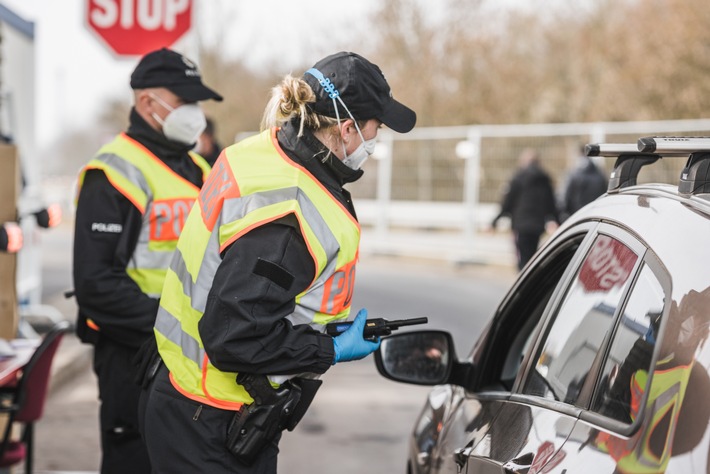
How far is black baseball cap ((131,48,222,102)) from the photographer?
4145 mm

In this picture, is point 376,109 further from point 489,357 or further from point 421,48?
point 421,48

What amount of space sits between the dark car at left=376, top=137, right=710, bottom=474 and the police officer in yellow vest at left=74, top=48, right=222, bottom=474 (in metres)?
1.24

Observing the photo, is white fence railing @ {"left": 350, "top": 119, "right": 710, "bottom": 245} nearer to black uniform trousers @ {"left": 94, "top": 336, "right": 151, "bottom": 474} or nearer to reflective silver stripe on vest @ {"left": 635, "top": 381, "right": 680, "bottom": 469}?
Result: black uniform trousers @ {"left": 94, "top": 336, "right": 151, "bottom": 474}

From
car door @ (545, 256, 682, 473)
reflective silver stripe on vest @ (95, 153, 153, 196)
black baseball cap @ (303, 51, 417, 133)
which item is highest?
black baseball cap @ (303, 51, 417, 133)

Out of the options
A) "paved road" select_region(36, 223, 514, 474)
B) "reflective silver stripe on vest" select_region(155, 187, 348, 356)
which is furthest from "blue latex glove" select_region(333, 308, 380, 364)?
"paved road" select_region(36, 223, 514, 474)

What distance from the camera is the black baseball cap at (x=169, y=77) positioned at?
4145 millimetres

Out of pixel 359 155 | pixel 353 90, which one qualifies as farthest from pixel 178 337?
pixel 353 90

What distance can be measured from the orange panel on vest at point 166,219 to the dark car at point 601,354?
124 centimetres

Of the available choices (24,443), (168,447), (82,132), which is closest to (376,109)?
(168,447)

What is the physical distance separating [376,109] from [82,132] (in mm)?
73481

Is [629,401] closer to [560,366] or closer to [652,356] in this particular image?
[652,356]

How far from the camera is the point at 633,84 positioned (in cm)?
2503

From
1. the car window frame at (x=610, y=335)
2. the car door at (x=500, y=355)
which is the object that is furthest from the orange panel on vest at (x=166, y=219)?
the car window frame at (x=610, y=335)

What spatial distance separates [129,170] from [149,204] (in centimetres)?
15
